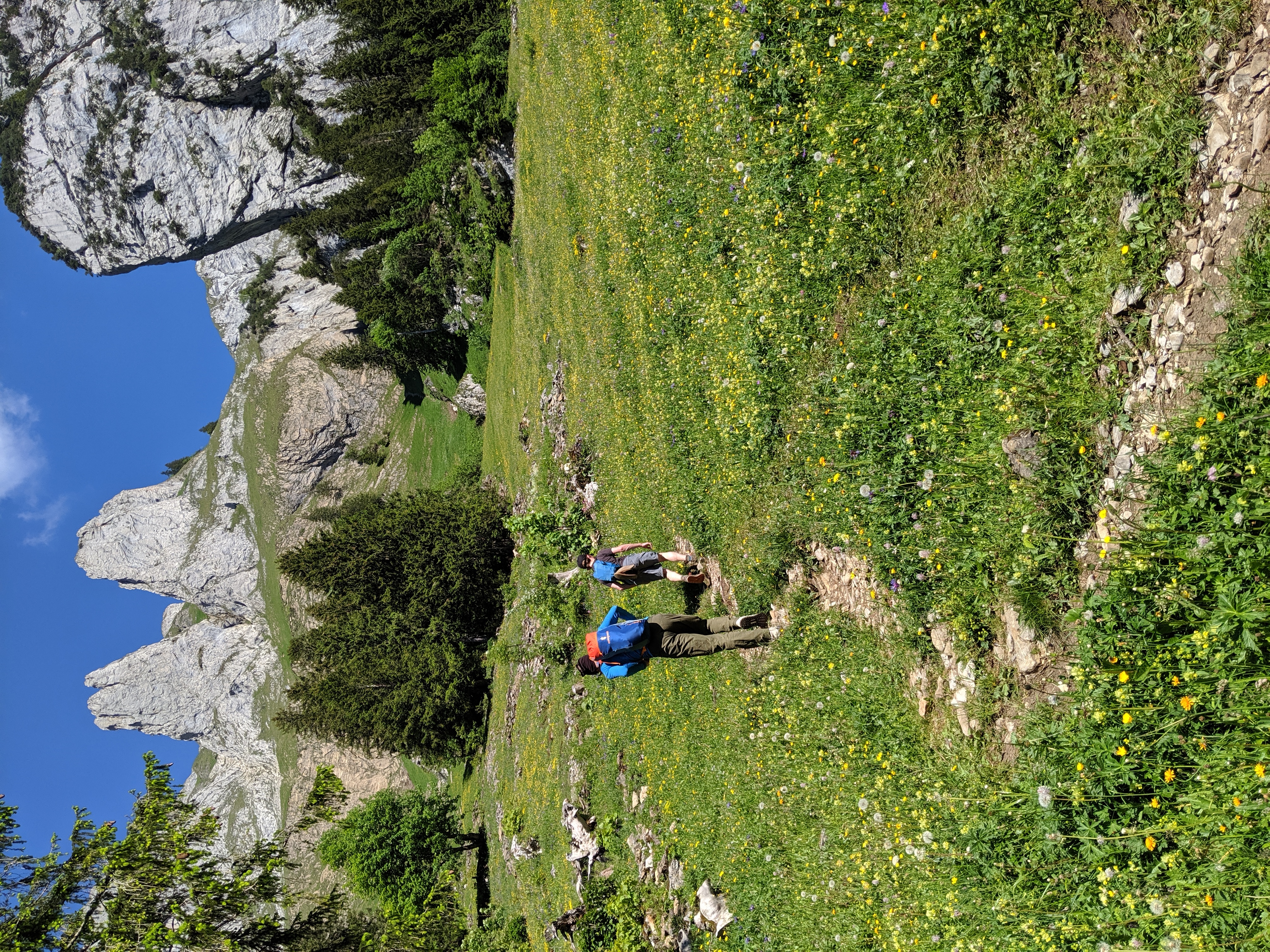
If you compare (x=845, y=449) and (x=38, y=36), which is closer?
(x=845, y=449)

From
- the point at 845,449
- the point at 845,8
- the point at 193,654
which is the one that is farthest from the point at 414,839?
the point at 193,654

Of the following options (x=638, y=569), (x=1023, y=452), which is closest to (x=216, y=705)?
(x=638, y=569)

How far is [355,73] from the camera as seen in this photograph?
5894 cm

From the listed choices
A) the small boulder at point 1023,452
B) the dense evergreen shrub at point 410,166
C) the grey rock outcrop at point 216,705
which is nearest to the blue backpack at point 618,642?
the small boulder at point 1023,452

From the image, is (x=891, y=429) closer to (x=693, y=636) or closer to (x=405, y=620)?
(x=693, y=636)

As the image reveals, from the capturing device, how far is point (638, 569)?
15.0 metres

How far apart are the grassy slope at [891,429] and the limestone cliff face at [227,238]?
54745mm

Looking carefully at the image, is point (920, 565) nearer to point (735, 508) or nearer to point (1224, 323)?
point (1224, 323)

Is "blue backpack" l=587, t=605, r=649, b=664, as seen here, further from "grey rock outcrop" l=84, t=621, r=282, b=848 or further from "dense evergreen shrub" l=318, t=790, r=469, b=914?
"grey rock outcrop" l=84, t=621, r=282, b=848

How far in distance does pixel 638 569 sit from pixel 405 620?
26.7m

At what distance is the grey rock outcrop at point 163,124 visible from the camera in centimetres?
7131

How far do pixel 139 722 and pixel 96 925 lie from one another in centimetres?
11247

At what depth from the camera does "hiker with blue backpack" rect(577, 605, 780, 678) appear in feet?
43.4

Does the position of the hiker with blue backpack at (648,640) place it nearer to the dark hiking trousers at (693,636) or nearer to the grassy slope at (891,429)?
the dark hiking trousers at (693,636)
